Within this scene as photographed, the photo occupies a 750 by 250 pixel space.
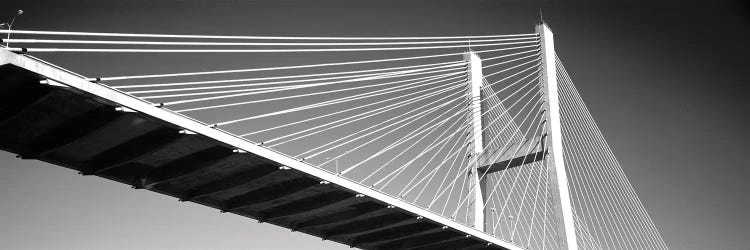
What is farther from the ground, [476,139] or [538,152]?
[476,139]

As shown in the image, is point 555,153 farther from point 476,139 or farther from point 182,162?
point 182,162

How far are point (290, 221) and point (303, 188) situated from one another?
2752 mm

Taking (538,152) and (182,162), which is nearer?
(182,162)

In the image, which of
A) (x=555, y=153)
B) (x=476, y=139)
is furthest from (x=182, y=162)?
(x=555, y=153)

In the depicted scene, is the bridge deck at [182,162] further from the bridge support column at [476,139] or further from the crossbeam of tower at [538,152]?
the crossbeam of tower at [538,152]

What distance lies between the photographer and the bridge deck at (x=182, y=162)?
41.8ft

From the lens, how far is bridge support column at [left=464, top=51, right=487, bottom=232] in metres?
23.2

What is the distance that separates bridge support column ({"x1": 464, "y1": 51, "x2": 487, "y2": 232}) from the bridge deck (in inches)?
63.1

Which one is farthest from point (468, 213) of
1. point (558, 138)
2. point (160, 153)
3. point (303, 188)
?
point (160, 153)

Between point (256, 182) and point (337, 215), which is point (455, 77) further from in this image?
point (256, 182)

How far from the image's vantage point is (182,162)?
1588 cm

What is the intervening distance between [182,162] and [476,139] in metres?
10.6

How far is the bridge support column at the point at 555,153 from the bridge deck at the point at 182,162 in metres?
1.83

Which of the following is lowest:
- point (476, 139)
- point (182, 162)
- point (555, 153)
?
point (182, 162)
